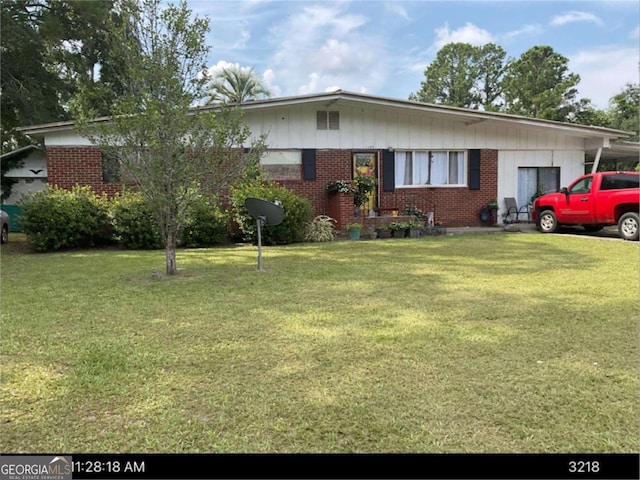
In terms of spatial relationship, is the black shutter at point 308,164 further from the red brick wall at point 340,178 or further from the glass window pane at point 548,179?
the glass window pane at point 548,179

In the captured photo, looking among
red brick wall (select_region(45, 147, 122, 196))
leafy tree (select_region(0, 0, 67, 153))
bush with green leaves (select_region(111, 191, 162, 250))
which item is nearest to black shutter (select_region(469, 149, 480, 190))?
bush with green leaves (select_region(111, 191, 162, 250))

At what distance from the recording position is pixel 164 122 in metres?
6.19

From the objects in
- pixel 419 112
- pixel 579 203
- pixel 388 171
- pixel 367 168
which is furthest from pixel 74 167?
pixel 579 203

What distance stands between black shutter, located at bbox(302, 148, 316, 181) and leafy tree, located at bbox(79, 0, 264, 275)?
676 cm

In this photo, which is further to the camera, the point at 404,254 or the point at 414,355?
the point at 404,254

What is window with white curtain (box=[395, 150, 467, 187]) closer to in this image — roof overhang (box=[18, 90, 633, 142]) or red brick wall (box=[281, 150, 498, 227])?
red brick wall (box=[281, 150, 498, 227])

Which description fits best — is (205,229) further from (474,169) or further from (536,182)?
(536,182)

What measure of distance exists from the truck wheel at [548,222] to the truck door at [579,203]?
21 centimetres

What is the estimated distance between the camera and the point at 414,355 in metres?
3.44

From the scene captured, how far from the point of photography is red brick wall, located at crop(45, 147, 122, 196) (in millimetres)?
12094

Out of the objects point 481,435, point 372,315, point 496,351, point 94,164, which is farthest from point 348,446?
point 94,164

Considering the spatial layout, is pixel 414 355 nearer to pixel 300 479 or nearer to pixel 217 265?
pixel 300 479

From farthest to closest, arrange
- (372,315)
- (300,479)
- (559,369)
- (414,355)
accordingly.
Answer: (372,315), (414,355), (559,369), (300,479)

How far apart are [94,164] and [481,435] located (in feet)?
40.6
